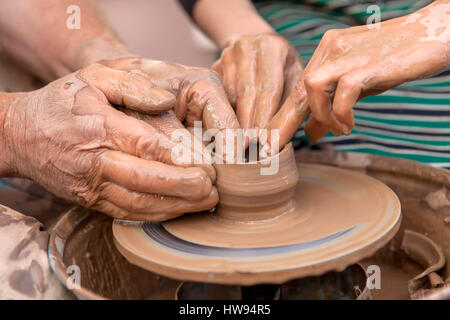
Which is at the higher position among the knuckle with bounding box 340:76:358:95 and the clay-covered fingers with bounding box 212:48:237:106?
the knuckle with bounding box 340:76:358:95

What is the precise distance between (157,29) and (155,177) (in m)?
4.39

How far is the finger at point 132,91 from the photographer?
109cm

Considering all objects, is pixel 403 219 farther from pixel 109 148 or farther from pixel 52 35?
pixel 52 35

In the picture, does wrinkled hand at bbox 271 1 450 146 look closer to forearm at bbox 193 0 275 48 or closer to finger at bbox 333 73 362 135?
finger at bbox 333 73 362 135

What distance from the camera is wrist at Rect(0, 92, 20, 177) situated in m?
1.20

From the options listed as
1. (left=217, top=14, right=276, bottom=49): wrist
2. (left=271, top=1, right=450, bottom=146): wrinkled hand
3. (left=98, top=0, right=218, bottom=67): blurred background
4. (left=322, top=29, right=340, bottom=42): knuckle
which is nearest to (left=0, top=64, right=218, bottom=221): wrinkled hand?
(left=271, top=1, right=450, bottom=146): wrinkled hand

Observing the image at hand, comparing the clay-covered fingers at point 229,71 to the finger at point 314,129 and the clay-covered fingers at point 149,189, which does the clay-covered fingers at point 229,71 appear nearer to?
the finger at point 314,129

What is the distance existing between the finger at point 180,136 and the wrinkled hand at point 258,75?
0.19m

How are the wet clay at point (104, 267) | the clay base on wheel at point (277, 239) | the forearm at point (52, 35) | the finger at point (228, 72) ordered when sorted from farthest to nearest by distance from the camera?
1. the forearm at point (52, 35)
2. the finger at point (228, 72)
3. the wet clay at point (104, 267)
4. the clay base on wheel at point (277, 239)

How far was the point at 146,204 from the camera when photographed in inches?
41.9

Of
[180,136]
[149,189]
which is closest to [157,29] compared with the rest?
[180,136]

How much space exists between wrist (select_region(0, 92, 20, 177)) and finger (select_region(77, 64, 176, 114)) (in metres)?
0.24

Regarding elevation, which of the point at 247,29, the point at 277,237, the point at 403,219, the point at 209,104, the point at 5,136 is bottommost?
the point at 403,219

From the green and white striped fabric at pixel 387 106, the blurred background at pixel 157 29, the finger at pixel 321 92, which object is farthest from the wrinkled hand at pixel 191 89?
the blurred background at pixel 157 29
